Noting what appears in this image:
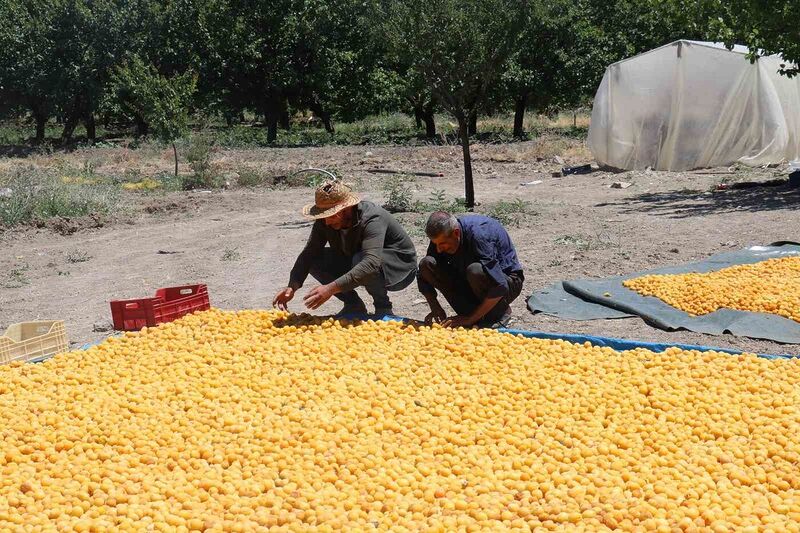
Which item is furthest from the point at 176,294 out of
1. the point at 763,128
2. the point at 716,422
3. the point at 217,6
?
the point at 217,6

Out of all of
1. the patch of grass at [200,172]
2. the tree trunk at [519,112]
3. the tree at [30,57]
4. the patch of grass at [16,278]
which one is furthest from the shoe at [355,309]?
the tree at [30,57]

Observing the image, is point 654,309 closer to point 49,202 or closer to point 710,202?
point 710,202

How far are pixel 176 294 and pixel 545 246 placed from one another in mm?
4013

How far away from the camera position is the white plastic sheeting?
15.6m

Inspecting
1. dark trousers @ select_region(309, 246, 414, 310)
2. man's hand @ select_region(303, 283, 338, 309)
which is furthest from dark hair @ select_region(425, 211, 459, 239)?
dark trousers @ select_region(309, 246, 414, 310)

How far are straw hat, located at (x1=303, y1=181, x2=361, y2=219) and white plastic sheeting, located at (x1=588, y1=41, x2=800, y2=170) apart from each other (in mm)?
12258

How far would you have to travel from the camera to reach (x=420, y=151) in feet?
68.2

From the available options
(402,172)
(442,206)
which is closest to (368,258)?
(442,206)

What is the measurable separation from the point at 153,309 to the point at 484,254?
2.34 metres

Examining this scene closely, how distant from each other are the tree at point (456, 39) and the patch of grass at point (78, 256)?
5.13 meters

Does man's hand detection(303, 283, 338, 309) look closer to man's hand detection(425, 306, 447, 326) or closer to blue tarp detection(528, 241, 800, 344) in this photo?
man's hand detection(425, 306, 447, 326)

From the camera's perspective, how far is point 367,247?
17.8 ft

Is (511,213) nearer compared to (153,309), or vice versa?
(153,309)

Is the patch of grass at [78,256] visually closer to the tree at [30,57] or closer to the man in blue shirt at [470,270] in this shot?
the man in blue shirt at [470,270]
